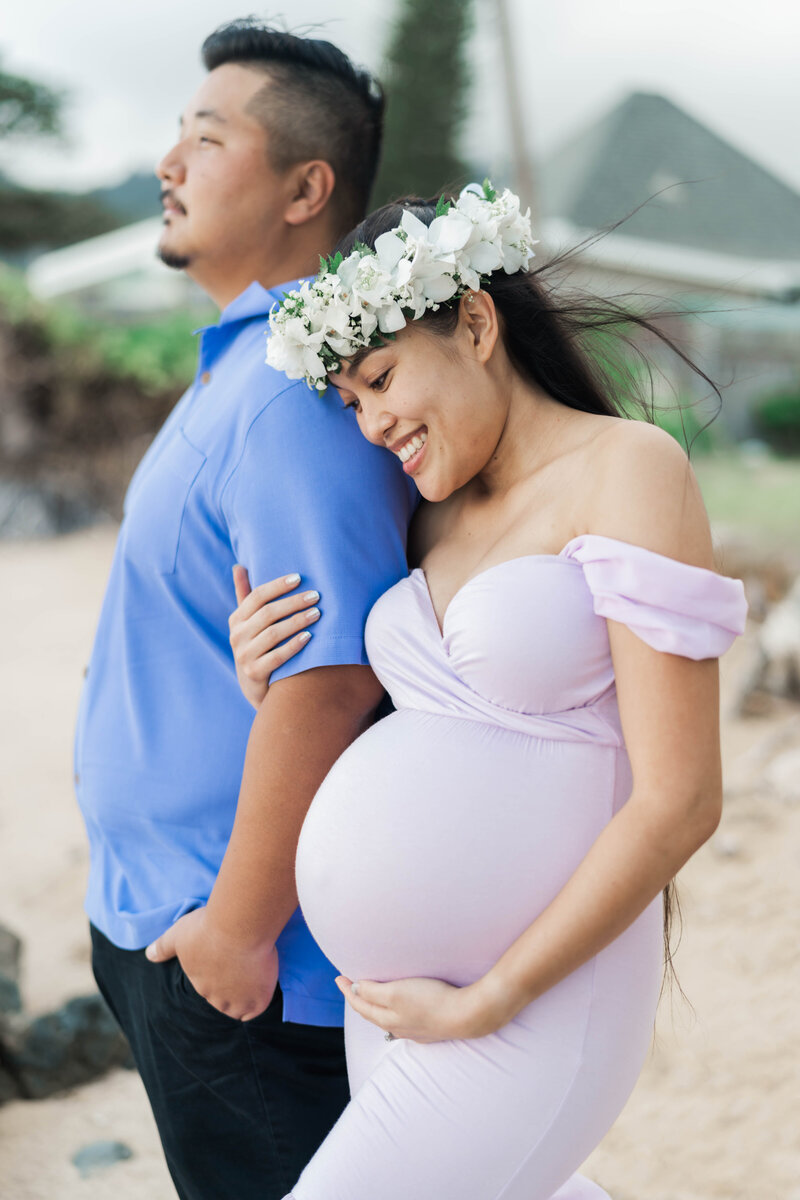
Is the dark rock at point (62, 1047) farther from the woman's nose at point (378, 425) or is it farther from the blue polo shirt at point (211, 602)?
the woman's nose at point (378, 425)

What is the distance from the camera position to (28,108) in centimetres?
3253

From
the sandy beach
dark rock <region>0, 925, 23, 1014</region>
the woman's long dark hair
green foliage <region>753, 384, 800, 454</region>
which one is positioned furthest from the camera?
green foliage <region>753, 384, 800, 454</region>

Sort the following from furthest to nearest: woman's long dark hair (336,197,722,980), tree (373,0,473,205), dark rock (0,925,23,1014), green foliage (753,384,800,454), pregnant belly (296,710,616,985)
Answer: tree (373,0,473,205) < green foliage (753,384,800,454) < dark rock (0,925,23,1014) < woman's long dark hair (336,197,722,980) < pregnant belly (296,710,616,985)

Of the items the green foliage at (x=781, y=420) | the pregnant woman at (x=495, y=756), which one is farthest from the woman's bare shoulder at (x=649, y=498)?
the green foliage at (x=781, y=420)

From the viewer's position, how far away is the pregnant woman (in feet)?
4.43

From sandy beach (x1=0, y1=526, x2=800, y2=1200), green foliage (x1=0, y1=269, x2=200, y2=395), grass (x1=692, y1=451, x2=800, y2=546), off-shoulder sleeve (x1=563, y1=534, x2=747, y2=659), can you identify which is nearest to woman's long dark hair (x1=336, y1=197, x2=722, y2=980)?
off-shoulder sleeve (x1=563, y1=534, x2=747, y2=659)

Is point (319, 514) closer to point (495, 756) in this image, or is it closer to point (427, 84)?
point (495, 756)

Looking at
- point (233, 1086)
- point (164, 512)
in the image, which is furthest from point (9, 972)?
point (164, 512)

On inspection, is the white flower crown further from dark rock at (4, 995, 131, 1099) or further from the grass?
the grass

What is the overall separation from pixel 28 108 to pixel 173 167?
35.4 metres

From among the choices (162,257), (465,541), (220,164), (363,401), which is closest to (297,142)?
(220,164)

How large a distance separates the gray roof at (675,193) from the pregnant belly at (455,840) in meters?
19.9

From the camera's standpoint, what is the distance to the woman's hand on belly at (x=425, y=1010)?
1.38 meters

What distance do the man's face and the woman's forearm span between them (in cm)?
132
